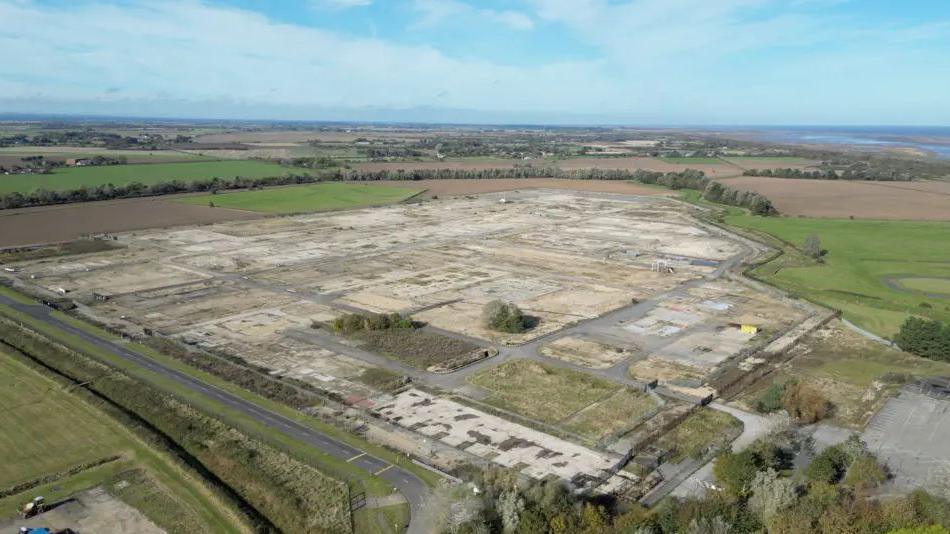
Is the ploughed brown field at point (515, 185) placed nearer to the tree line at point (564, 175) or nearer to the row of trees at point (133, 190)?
the tree line at point (564, 175)

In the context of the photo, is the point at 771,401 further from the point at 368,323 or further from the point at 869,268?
the point at 869,268

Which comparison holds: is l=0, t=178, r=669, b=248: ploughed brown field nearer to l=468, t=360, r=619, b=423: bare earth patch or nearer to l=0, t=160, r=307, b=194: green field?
l=0, t=160, r=307, b=194: green field

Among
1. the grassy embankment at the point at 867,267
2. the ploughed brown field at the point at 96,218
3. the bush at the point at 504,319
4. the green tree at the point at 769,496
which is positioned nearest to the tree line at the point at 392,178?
the ploughed brown field at the point at 96,218

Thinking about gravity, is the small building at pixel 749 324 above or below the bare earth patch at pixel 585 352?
above

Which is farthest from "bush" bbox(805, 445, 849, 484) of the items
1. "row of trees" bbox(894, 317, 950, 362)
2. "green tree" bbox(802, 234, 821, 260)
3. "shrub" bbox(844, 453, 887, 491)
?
"green tree" bbox(802, 234, 821, 260)

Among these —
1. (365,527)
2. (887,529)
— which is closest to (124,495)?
(365,527)

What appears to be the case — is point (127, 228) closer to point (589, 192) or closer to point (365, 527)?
point (365, 527)
